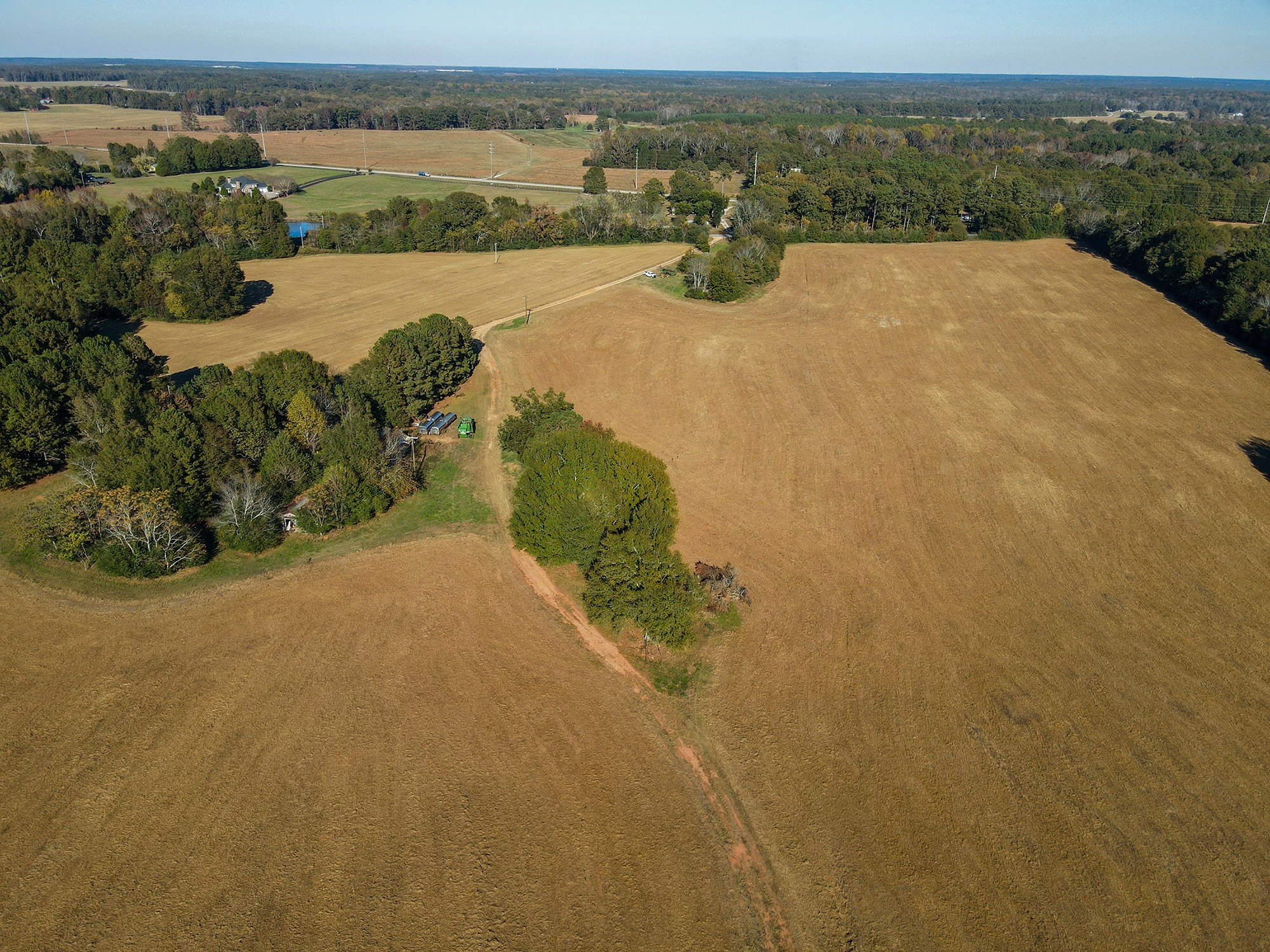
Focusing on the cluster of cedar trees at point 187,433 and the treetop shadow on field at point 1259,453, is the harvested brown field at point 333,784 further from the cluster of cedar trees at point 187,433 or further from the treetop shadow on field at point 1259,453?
the treetop shadow on field at point 1259,453

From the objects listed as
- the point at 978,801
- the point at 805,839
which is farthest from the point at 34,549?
the point at 978,801

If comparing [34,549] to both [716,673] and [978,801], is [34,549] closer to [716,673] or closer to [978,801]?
[716,673]

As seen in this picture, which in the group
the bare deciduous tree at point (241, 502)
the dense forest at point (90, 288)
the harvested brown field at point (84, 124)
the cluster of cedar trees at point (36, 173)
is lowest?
the bare deciduous tree at point (241, 502)

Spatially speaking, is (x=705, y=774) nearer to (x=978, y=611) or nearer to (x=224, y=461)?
(x=978, y=611)

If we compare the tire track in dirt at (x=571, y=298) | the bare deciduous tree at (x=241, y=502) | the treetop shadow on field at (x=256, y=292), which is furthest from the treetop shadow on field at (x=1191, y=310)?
the treetop shadow on field at (x=256, y=292)

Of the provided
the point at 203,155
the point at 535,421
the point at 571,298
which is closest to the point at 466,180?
the point at 203,155

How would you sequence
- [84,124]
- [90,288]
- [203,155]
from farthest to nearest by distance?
[84,124]
[203,155]
[90,288]

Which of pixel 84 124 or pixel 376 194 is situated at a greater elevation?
pixel 84 124
